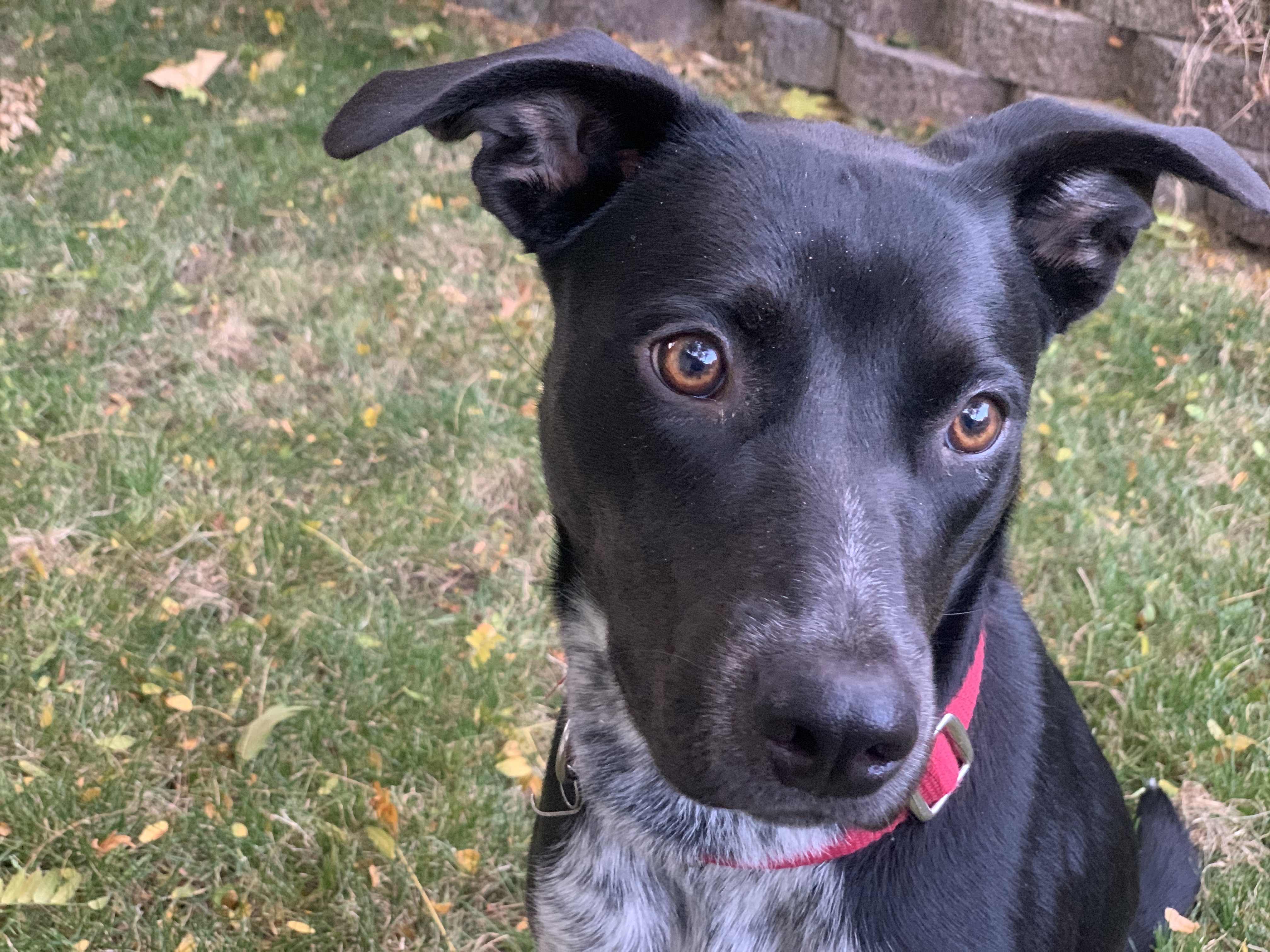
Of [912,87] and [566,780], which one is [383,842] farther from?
[912,87]

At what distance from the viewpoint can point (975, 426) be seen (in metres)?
1.99

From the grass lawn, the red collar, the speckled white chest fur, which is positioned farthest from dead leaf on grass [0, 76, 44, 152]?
the red collar

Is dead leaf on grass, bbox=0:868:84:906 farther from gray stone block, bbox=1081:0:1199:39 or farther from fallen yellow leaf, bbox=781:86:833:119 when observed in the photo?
gray stone block, bbox=1081:0:1199:39

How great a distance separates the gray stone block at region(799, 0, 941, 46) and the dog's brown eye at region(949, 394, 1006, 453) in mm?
5823

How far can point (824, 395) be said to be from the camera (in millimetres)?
1833

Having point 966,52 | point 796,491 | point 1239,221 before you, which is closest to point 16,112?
point 966,52

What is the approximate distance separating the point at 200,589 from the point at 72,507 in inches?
27.2

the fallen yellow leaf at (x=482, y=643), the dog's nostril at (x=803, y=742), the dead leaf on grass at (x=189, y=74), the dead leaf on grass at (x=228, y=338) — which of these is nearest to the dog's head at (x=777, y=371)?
the dog's nostril at (x=803, y=742)

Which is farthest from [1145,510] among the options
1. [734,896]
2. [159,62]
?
[159,62]

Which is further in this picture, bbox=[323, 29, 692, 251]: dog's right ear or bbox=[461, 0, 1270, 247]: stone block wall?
bbox=[461, 0, 1270, 247]: stone block wall

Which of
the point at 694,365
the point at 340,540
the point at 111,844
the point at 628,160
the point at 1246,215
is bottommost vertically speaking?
the point at 340,540

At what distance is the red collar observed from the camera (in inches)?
78.4

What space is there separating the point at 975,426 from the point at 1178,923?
70.2 inches

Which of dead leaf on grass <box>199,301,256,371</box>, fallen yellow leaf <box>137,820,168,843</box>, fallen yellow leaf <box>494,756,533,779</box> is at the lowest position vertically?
dead leaf on grass <box>199,301,256,371</box>
